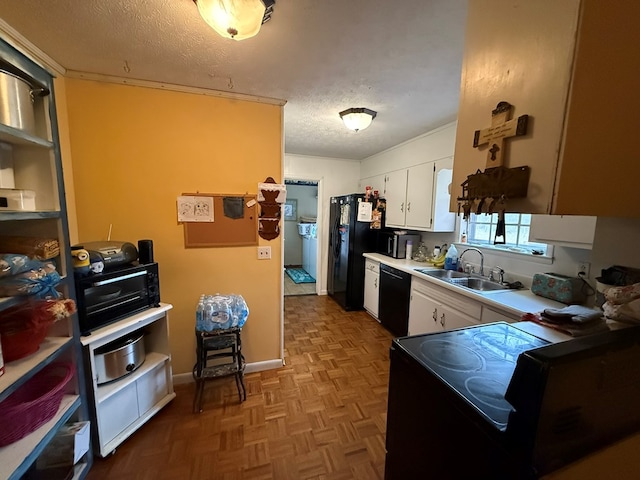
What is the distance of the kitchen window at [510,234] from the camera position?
233 centimetres

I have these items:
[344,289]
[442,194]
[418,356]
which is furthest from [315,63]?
[344,289]

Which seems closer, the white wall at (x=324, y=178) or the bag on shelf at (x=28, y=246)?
the bag on shelf at (x=28, y=246)

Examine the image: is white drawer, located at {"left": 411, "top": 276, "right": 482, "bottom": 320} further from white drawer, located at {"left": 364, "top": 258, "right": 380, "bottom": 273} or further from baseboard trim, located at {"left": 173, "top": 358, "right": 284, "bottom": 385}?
baseboard trim, located at {"left": 173, "top": 358, "right": 284, "bottom": 385}

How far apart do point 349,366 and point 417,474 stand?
1.65 m

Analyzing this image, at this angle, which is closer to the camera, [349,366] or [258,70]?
[258,70]

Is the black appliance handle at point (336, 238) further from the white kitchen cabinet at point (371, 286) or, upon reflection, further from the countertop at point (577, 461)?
the countertop at point (577, 461)

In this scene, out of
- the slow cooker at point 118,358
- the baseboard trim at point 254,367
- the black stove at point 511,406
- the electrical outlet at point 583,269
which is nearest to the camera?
the black stove at point 511,406

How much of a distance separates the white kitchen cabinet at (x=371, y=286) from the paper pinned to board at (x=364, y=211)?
583 millimetres

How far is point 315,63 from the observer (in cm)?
167

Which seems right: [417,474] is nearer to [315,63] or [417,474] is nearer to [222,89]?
[315,63]

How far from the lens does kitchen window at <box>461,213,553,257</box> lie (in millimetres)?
2328

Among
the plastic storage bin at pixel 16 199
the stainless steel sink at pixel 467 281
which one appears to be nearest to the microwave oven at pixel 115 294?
the plastic storage bin at pixel 16 199

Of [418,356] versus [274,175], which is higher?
[274,175]

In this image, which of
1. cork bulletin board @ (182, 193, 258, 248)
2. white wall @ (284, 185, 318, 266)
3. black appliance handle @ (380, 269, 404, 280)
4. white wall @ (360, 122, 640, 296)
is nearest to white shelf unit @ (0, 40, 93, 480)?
cork bulletin board @ (182, 193, 258, 248)
